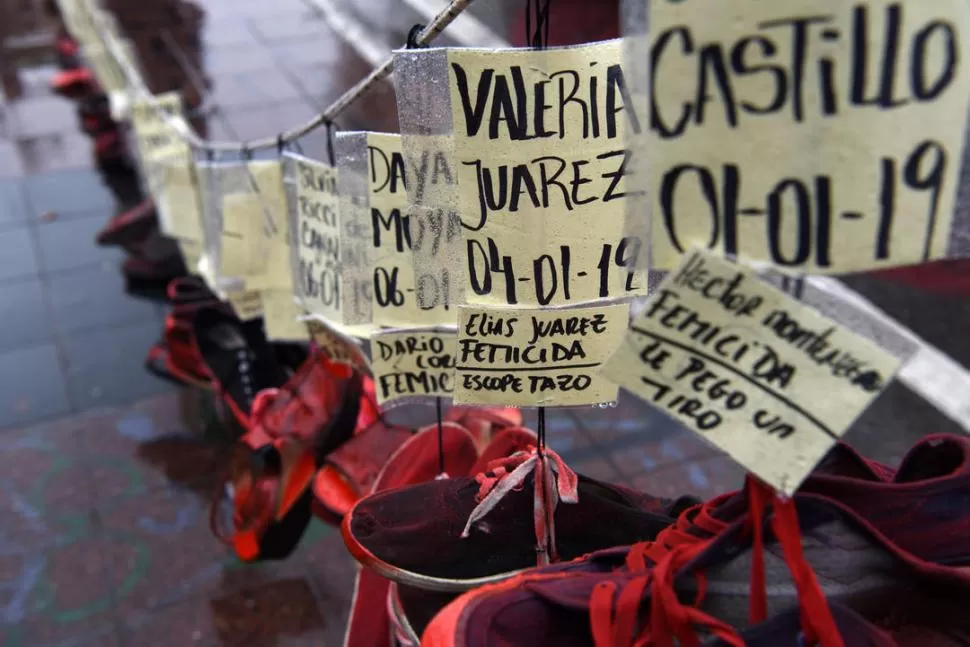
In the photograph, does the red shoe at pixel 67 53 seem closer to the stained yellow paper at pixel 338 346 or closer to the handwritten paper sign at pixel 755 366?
the stained yellow paper at pixel 338 346

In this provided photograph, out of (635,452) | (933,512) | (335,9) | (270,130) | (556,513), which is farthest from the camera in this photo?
(335,9)

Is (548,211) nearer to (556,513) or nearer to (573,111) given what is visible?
(573,111)

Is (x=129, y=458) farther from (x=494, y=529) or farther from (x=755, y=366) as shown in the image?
(x=755, y=366)

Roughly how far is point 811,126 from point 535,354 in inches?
24.4

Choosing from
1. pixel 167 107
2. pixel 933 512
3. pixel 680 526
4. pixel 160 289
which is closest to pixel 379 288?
pixel 680 526

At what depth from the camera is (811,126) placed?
0.83 metres

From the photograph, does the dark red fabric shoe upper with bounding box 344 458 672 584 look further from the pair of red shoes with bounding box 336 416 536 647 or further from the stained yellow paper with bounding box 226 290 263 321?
the stained yellow paper with bounding box 226 290 263 321

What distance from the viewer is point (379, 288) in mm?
1623

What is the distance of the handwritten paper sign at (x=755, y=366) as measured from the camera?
870 mm

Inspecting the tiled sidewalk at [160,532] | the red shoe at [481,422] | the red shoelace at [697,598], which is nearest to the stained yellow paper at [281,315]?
the red shoe at [481,422]

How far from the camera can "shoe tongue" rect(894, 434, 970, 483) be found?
108cm

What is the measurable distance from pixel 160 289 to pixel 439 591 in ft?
10.7

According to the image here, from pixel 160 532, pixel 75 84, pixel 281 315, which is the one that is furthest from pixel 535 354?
pixel 75 84

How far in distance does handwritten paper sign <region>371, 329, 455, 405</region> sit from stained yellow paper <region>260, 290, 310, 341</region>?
0.69 meters
